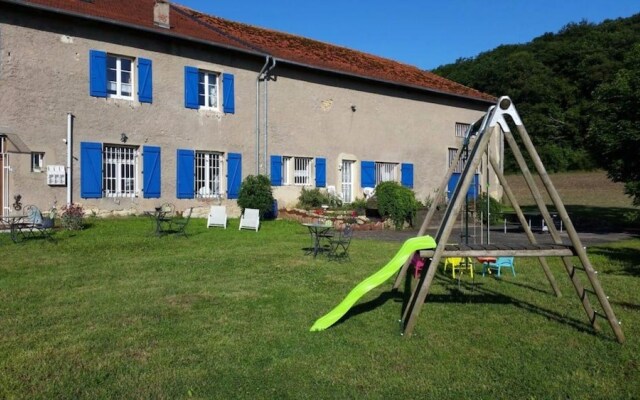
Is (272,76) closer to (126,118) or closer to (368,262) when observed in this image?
(126,118)

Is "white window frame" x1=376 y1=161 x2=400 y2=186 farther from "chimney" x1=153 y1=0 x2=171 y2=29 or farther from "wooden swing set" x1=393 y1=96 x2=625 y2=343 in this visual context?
"wooden swing set" x1=393 y1=96 x2=625 y2=343

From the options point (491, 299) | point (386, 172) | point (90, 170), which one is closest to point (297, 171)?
point (386, 172)

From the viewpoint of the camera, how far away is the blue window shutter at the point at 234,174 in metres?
17.6

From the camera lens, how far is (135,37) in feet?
51.2

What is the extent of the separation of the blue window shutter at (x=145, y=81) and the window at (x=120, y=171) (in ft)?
4.91

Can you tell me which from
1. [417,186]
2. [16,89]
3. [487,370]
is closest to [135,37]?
[16,89]

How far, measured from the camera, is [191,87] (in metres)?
16.8

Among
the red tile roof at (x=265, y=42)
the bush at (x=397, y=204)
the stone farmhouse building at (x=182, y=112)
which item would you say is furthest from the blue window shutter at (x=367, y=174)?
the bush at (x=397, y=204)

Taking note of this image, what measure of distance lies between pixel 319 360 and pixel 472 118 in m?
22.3

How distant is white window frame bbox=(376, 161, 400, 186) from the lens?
21984mm

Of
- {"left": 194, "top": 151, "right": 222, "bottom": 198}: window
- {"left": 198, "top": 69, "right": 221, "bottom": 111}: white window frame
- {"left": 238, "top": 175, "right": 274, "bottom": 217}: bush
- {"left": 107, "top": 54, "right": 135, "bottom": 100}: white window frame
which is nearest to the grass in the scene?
{"left": 238, "top": 175, "right": 274, "bottom": 217}: bush

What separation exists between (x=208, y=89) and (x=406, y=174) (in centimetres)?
900

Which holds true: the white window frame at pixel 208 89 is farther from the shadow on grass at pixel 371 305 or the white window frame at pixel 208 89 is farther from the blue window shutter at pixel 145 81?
the shadow on grass at pixel 371 305

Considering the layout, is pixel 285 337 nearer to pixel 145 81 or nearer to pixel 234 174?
pixel 145 81
